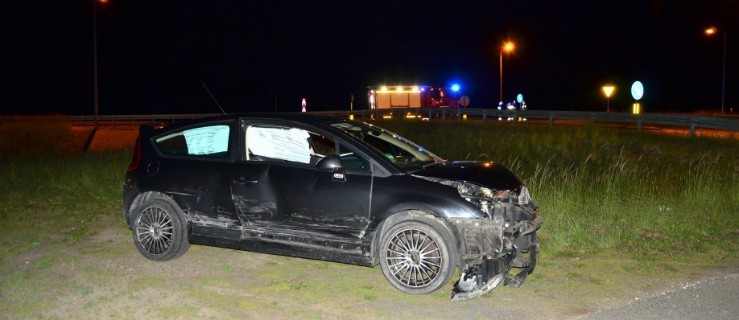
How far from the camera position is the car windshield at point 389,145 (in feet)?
24.9

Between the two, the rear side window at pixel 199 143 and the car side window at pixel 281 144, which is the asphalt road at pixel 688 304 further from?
the rear side window at pixel 199 143

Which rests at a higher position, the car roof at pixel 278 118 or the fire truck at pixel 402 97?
the fire truck at pixel 402 97

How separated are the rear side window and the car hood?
6.99 ft

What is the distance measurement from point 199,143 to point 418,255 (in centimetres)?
275

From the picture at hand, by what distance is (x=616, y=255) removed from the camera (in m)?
8.21

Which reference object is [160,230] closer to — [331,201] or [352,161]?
[331,201]

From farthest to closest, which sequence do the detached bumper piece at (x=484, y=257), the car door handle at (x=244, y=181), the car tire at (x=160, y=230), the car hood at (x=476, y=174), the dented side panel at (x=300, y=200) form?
the car tire at (x=160, y=230)
the car door handle at (x=244, y=181)
the dented side panel at (x=300, y=200)
the car hood at (x=476, y=174)
the detached bumper piece at (x=484, y=257)

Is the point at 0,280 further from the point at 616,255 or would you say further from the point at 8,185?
the point at 8,185

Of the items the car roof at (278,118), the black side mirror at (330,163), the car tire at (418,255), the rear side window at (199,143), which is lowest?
the car tire at (418,255)

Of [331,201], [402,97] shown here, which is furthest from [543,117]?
[331,201]

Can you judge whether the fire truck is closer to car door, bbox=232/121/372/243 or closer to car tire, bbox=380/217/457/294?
car door, bbox=232/121/372/243

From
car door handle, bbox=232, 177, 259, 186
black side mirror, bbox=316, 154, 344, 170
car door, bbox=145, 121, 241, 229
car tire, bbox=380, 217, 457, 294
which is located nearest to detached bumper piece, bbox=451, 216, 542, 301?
car tire, bbox=380, 217, 457, 294

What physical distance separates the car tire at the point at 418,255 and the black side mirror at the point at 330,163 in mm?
756

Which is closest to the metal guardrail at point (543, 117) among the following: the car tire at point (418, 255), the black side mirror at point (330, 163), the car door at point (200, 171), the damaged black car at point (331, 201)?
the car door at point (200, 171)
